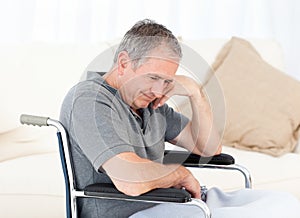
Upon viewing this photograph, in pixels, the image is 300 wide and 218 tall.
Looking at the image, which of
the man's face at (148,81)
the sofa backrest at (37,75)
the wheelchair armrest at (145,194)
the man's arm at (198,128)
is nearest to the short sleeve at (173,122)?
the man's arm at (198,128)

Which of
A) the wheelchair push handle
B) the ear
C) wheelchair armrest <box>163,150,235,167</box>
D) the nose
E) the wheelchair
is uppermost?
the ear

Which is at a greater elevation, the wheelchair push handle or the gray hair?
the gray hair

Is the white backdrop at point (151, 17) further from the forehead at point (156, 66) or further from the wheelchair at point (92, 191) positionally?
the forehead at point (156, 66)

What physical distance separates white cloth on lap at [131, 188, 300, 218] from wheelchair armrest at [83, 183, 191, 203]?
0.44 ft

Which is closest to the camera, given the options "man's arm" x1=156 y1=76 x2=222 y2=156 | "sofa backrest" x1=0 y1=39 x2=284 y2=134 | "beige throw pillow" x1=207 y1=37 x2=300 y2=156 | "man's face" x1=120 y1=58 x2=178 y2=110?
"man's face" x1=120 y1=58 x2=178 y2=110

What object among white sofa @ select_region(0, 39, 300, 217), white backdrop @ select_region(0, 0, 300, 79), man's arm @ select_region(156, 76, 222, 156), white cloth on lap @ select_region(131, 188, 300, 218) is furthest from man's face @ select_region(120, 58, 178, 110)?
white backdrop @ select_region(0, 0, 300, 79)

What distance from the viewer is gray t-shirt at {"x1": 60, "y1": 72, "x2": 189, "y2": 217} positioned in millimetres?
1663

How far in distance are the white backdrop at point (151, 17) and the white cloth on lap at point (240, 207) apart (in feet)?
6.21

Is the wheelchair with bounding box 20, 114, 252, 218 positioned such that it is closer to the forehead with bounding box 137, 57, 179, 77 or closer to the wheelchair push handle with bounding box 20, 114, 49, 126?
the wheelchair push handle with bounding box 20, 114, 49, 126

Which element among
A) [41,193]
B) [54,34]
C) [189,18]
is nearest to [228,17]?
[189,18]

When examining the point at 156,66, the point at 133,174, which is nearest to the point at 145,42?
the point at 156,66

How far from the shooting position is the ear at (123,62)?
1.74 m

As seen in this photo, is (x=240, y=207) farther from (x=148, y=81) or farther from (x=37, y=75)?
(x=37, y=75)

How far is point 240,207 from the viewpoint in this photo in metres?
1.85
